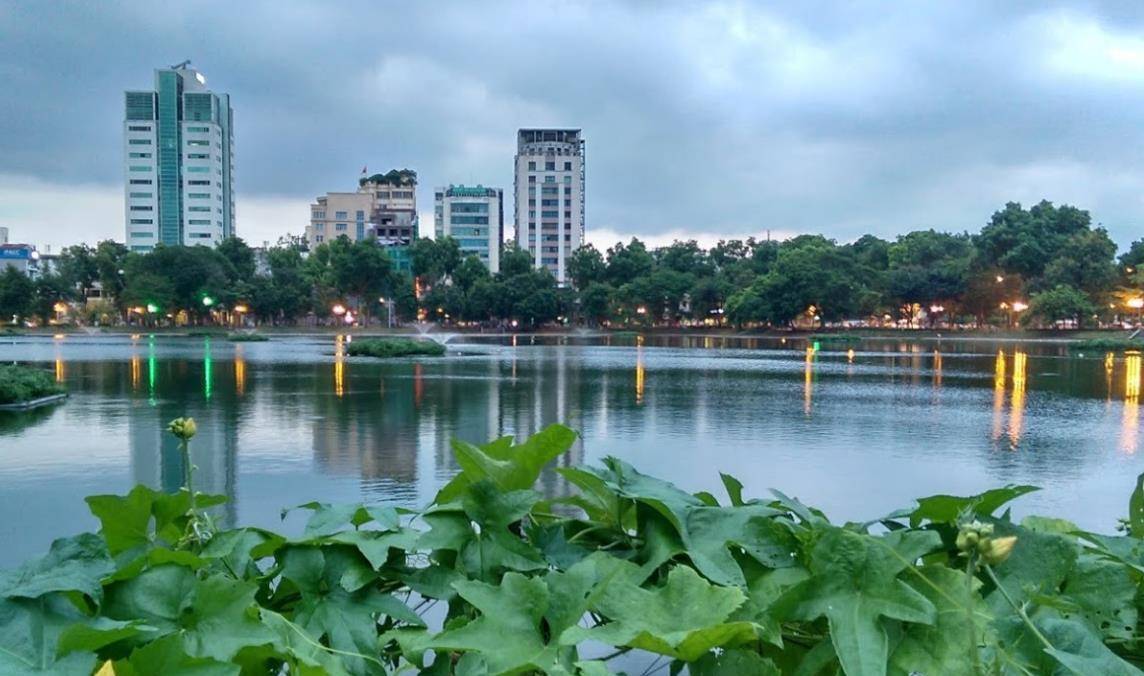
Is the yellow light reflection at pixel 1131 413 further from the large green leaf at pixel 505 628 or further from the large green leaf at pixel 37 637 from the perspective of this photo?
the large green leaf at pixel 37 637

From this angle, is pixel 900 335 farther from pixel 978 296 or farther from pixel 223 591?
pixel 223 591

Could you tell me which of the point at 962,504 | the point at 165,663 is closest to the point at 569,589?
the point at 165,663

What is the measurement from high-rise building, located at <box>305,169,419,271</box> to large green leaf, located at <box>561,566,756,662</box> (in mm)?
106527

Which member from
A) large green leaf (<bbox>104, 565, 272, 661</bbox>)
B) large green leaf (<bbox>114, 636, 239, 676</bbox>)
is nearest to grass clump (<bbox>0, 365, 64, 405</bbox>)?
large green leaf (<bbox>104, 565, 272, 661</bbox>)

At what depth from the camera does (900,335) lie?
201 feet

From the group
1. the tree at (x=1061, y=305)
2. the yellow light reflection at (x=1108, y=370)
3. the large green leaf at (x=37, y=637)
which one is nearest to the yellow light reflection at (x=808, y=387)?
the yellow light reflection at (x=1108, y=370)

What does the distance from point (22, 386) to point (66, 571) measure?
625 inches

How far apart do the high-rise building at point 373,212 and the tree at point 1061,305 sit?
72140 mm

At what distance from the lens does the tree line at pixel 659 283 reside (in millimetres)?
56781

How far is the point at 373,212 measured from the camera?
4390 inches

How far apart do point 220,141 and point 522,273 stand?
192ft

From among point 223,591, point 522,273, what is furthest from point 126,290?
point 223,591

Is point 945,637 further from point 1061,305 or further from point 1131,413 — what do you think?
point 1061,305

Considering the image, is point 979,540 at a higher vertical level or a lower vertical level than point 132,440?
higher
